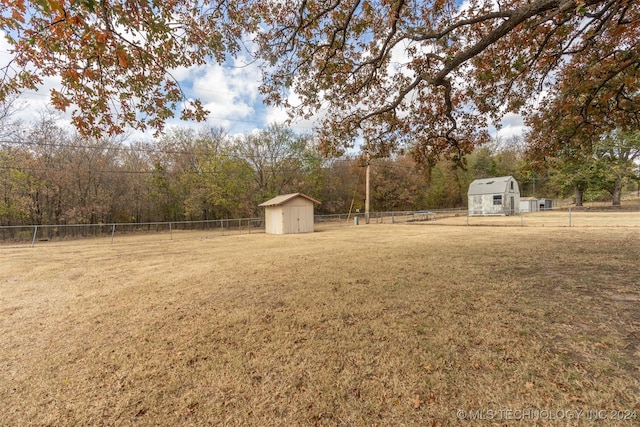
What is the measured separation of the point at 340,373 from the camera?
2.48 metres

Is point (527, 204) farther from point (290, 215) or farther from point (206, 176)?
point (206, 176)

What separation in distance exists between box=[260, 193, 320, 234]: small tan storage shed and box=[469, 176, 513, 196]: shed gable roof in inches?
873

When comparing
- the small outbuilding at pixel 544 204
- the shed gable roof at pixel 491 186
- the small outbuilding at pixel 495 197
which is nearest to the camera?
the small outbuilding at pixel 495 197

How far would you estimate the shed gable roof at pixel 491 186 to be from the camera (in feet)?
94.5

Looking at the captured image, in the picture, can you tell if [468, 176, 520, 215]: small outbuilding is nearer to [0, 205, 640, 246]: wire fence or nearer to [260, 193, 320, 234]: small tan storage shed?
[0, 205, 640, 246]: wire fence

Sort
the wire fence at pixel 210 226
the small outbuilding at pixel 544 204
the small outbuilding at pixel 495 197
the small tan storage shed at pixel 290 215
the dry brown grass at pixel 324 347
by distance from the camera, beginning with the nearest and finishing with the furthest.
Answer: the dry brown grass at pixel 324 347 → the wire fence at pixel 210 226 → the small tan storage shed at pixel 290 215 → the small outbuilding at pixel 495 197 → the small outbuilding at pixel 544 204

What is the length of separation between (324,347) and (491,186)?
110 ft

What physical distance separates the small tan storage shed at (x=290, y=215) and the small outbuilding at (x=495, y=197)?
22003 millimetres

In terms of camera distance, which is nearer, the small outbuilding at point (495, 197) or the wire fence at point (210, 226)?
the wire fence at point (210, 226)

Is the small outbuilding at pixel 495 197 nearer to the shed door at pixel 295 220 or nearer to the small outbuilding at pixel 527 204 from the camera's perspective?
the small outbuilding at pixel 527 204

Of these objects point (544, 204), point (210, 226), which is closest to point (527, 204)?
point (544, 204)

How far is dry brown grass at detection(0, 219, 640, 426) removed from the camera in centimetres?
207

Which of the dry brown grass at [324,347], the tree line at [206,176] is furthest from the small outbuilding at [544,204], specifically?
the dry brown grass at [324,347]

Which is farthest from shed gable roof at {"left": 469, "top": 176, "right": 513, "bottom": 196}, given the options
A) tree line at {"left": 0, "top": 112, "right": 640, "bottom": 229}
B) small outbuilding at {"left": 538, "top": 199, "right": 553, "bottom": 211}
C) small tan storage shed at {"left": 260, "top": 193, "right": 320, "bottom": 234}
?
small tan storage shed at {"left": 260, "top": 193, "right": 320, "bottom": 234}
